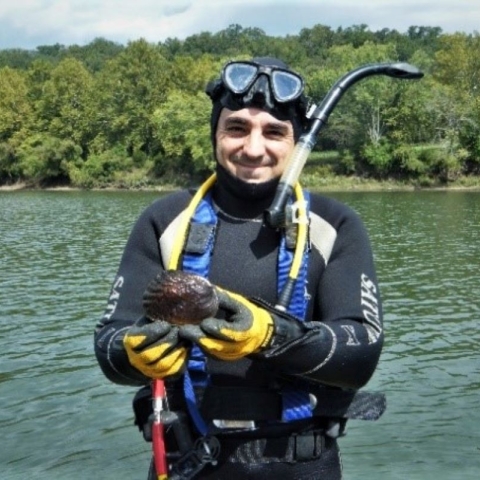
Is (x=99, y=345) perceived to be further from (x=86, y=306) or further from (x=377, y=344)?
(x=86, y=306)

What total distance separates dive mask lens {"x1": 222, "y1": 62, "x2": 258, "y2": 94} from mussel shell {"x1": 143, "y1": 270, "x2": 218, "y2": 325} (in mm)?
760

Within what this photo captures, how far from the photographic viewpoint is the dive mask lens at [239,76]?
2779 mm

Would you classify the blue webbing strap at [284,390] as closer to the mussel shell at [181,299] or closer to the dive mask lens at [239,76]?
the mussel shell at [181,299]

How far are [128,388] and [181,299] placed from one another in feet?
25.8

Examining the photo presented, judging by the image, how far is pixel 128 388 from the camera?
989cm

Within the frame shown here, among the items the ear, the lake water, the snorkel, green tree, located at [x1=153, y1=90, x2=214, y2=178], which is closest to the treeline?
green tree, located at [x1=153, y1=90, x2=214, y2=178]

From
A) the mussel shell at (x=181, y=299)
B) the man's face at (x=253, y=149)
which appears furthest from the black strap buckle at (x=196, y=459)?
the man's face at (x=253, y=149)

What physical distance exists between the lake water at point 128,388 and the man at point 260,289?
4.82 metres

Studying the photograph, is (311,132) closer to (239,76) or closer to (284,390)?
(239,76)

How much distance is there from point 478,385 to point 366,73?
7459 mm

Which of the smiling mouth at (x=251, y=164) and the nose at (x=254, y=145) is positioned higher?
the nose at (x=254, y=145)

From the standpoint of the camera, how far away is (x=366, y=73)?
3.28m

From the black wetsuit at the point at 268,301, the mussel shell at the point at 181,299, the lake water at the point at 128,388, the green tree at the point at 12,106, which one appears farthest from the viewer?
the green tree at the point at 12,106

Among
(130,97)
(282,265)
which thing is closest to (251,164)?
(282,265)
